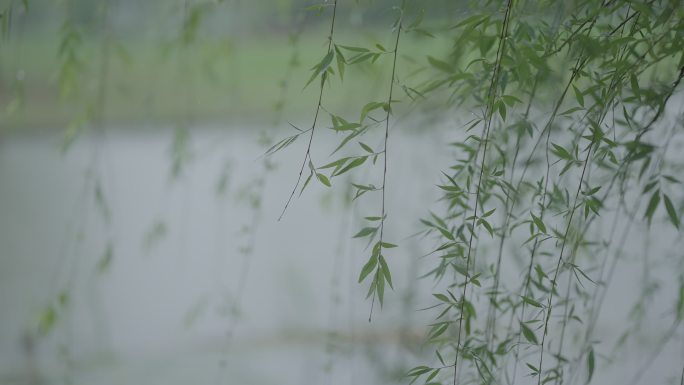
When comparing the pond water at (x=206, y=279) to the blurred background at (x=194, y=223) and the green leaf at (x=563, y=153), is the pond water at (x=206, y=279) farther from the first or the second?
the green leaf at (x=563, y=153)

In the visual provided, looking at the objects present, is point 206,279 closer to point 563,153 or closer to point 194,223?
point 194,223

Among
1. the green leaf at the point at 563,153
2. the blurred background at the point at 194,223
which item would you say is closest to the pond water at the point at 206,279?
Result: the blurred background at the point at 194,223

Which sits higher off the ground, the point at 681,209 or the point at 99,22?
the point at 99,22

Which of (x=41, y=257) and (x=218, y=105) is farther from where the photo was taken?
(x=218, y=105)

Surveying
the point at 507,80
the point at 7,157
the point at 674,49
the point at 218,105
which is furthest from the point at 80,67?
the point at 218,105

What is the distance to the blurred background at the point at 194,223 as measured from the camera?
127 centimetres

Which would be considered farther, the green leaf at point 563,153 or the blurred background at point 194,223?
the blurred background at point 194,223

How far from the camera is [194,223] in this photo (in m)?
2.44

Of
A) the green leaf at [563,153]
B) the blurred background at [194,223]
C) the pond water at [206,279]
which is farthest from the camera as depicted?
the pond water at [206,279]

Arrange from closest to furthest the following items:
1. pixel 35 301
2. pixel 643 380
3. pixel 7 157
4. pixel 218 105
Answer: pixel 643 380, pixel 35 301, pixel 7 157, pixel 218 105

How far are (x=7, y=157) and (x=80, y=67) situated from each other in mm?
1793

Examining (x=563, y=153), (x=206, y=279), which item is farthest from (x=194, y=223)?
(x=563, y=153)

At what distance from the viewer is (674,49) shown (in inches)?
29.1

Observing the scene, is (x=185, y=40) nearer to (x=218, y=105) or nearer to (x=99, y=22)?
(x=99, y=22)
